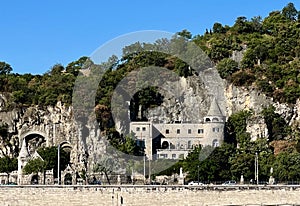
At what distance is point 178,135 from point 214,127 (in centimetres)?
438

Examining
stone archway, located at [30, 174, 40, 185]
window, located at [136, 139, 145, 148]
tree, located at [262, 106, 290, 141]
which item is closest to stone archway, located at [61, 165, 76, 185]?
stone archway, located at [30, 174, 40, 185]

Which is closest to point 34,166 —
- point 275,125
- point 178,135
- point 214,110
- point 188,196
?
point 178,135

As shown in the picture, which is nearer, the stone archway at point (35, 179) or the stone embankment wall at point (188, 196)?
the stone embankment wall at point (188, 196)

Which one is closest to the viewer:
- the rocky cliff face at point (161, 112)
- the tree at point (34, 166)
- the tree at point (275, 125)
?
the tree at point (34, 166)

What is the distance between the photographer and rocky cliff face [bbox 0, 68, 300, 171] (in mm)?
79062

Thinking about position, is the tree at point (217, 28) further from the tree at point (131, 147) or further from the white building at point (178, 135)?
the tree at point (131, 147)

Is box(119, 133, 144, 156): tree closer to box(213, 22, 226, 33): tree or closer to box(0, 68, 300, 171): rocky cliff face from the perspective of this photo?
box(0, 68, 300, 171): rocky cliff face

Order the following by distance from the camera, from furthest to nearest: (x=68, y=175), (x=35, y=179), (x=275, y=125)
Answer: (x=275, y=125), (x=68, y=175), (x=35, y=179)

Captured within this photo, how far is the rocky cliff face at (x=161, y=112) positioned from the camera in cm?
7906

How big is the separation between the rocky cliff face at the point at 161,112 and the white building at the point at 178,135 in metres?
2.24

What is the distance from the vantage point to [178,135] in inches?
3120

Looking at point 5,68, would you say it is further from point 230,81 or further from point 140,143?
point 230,81

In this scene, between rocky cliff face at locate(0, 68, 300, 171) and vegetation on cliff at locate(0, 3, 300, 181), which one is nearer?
vegetation on cliff at locate(0, 3, 300, 181)

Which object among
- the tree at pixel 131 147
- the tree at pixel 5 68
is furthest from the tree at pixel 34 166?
the tree at pixel 5 68
